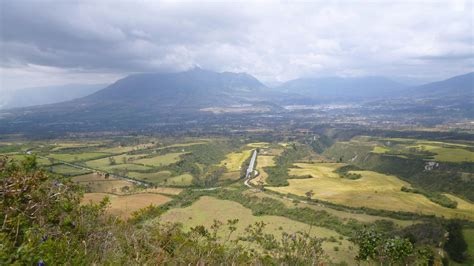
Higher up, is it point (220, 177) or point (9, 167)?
point (9, 167)

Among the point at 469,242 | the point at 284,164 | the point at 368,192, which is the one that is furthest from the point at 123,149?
the point at 469,242

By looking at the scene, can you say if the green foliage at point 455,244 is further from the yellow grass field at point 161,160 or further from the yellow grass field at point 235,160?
the yellow grass field at point 161,160

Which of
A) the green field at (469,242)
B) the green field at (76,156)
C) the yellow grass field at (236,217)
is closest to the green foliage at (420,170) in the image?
the green field at (469,242)

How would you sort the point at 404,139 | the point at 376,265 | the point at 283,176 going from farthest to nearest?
1. the point at 404,139
2. the point at 283,176
3. the point at 376,265

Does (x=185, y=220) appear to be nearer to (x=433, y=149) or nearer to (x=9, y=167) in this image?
(x=9, y=167)

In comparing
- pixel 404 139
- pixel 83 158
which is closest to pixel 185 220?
pixel 83 158

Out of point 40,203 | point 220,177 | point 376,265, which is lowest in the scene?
point 220,177

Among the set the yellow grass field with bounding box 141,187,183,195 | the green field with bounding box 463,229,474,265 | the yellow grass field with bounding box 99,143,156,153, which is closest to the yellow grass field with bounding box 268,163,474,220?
the green field with bounding box 463,229,474,265
